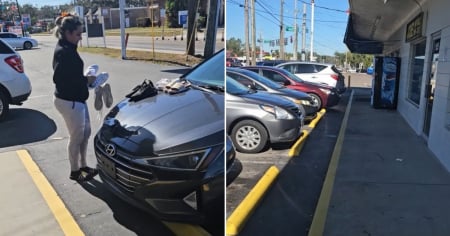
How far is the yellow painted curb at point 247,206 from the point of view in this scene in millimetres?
2148

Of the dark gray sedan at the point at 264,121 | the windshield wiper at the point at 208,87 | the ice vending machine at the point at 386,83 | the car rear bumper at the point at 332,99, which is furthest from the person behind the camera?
the ice vending machine at the point at 386,83

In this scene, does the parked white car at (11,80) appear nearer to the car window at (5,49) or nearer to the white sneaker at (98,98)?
the car window at (5,49)

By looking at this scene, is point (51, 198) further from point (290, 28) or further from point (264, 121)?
point (264, 121)

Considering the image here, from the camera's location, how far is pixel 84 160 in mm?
1386

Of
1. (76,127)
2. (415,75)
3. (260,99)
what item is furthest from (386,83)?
(76,127)

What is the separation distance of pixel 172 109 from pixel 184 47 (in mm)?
187

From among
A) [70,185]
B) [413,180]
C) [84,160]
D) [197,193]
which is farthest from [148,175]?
[413,180]

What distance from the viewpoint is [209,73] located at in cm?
124

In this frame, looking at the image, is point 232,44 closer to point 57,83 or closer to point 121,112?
point 121,112

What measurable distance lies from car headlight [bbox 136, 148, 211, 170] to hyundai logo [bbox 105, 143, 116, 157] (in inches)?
5.4

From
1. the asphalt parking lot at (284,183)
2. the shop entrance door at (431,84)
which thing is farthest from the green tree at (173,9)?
the shop entrance door at (431,84)

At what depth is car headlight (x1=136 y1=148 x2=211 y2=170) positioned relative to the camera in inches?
45.4

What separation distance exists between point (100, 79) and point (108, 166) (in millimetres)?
294

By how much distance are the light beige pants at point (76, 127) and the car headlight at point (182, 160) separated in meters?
0.33
